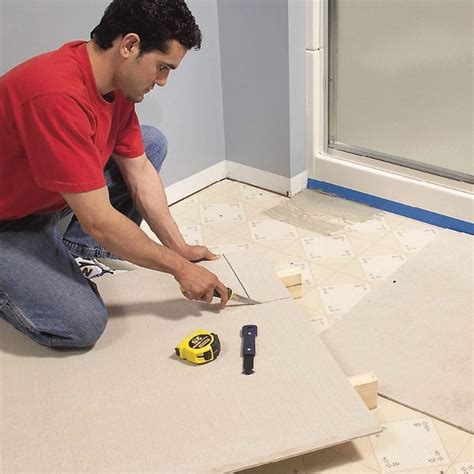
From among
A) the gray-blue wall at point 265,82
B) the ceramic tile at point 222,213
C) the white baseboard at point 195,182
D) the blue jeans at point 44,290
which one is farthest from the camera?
the white baseboard at point 195,182

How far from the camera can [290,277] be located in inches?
75.8

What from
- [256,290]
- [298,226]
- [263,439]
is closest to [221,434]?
[263,439]

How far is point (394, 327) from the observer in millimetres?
1833

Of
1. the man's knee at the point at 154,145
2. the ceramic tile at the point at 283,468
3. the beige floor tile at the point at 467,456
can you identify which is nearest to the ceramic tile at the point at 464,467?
the beige floor tile at the point at 467,456

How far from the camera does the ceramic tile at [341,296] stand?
1.93 m

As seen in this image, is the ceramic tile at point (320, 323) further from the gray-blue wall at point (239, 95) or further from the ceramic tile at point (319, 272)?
the gray-blue wall at point (239, 95)

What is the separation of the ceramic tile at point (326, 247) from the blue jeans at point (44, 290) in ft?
2.59

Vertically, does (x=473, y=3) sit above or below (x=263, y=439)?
above

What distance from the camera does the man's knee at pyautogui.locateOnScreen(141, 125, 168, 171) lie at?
6.74 feet

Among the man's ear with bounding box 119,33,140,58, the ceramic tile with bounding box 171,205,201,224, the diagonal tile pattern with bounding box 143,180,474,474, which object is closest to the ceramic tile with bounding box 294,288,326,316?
the diagonal tile pattern with bounding box 143,180,474,474

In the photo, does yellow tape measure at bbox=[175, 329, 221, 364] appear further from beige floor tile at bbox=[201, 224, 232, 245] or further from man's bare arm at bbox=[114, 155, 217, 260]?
beige floor tile at bbox=[201, 224, 232, 245]

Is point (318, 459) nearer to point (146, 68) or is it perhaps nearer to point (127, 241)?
point (127, 241)

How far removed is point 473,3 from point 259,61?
0.73 m

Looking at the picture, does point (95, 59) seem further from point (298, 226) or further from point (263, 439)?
point (298, 226)
